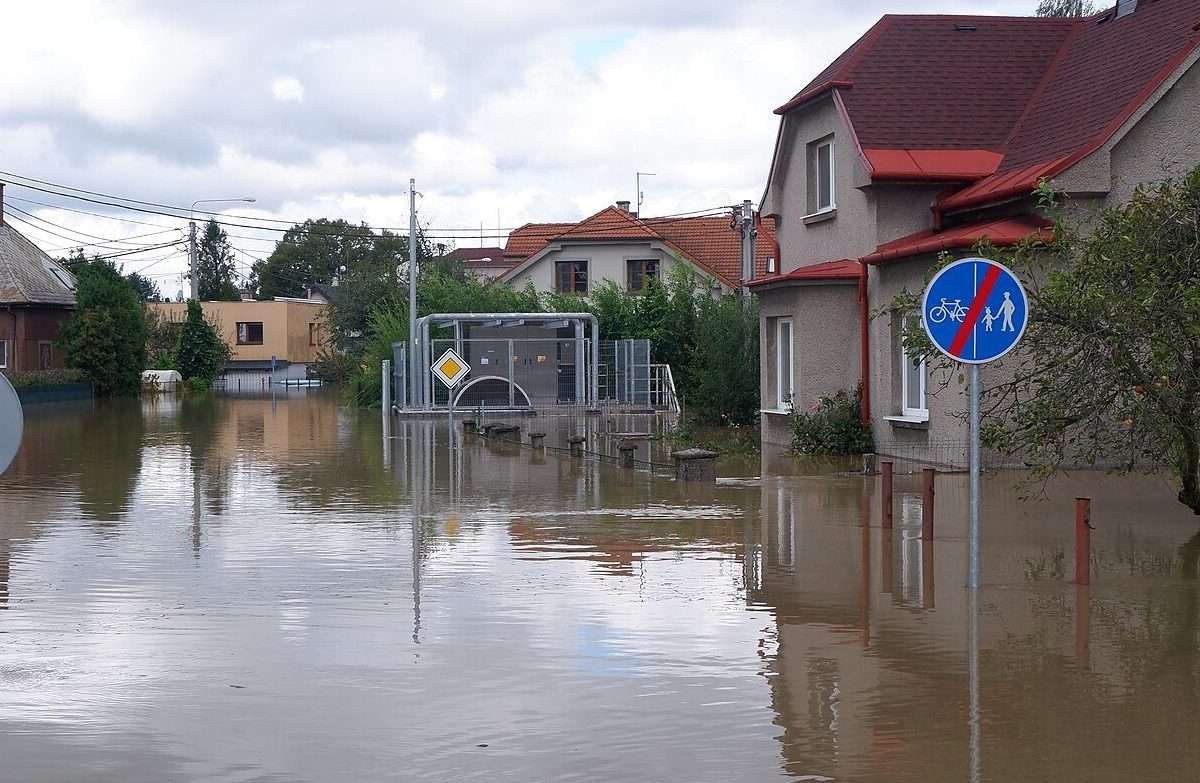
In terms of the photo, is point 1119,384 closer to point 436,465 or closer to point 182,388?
point 436,465

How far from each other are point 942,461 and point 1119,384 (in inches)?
314

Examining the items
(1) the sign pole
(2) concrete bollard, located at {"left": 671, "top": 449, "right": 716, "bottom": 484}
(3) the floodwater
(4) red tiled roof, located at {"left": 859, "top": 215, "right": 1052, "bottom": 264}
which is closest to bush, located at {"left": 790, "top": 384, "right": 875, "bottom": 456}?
(4) red tiled roof, located at {"left": 859, "top": 215, "right": 1052, "bottom": 264}

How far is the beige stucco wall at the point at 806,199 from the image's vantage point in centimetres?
2359

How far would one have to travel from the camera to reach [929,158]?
22969 millimetres

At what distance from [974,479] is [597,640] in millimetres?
3146

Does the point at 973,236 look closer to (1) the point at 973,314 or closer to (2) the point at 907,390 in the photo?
(2) the point at 907,390

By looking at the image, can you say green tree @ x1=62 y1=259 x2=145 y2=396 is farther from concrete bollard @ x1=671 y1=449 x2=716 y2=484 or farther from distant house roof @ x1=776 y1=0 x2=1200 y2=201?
concrete bollard @ x1=671 y1=449 x2=716 y2=484

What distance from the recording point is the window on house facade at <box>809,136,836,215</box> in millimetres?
25391

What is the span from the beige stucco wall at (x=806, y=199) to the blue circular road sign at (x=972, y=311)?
1270 cm

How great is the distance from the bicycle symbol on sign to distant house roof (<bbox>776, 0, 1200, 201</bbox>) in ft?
32.7

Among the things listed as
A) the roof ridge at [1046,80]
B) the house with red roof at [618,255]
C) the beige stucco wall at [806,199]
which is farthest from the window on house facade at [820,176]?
the house with red roof at [618,255]

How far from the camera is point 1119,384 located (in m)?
12.9

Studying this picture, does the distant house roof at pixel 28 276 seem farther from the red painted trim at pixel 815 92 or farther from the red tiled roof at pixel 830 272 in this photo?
the red tiled roof at pixel 830 272

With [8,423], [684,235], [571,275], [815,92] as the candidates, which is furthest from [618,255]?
[8,423]
